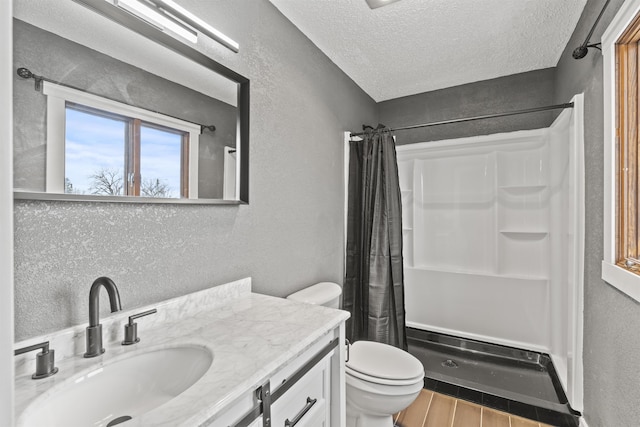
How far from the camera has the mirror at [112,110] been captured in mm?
830

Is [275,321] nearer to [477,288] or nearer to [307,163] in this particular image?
[307,163]

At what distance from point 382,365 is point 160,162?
1.50 m

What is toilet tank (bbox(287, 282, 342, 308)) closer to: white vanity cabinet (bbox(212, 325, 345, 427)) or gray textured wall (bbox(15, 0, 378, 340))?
gray textured wall (bbox(15, 0, 378, 340))

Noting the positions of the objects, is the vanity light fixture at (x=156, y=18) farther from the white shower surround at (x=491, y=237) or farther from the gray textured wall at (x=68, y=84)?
the white shower surround at (x=491, y=237)

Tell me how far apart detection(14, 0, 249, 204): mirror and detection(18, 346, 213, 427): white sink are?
51cm

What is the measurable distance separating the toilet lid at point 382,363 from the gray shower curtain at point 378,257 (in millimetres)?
428

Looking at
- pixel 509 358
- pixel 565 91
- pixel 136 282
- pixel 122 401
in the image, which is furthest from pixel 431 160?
pixel 122 401

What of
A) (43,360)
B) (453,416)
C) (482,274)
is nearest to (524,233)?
(482,274)

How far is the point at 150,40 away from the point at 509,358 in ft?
10.3

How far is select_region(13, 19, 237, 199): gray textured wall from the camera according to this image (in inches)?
31.6

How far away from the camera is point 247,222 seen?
5.06 feet

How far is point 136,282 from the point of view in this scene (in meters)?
1.07

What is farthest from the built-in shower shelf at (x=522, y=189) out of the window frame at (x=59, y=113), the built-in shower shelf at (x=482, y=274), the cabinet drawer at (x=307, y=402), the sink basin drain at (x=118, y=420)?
the sink basin drain at (x=118, y=420)

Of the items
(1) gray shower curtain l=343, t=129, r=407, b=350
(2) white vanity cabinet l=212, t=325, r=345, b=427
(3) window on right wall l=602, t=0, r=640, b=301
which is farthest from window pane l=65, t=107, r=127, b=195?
(3) window on right wall l=602, t=0, r=640, b=301
